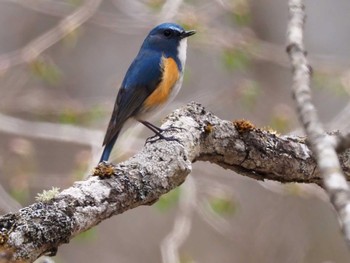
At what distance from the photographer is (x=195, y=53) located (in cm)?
806

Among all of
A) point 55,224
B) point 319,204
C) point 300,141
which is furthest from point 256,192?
point 55,224

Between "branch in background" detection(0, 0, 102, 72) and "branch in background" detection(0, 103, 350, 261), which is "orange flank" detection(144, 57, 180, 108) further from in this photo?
"branch in background" detection(0, 0, 102, 72)

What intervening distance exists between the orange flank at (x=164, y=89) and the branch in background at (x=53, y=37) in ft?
5.72

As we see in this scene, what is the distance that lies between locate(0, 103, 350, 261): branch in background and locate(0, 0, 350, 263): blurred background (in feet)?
5.95

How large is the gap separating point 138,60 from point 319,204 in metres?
3.76

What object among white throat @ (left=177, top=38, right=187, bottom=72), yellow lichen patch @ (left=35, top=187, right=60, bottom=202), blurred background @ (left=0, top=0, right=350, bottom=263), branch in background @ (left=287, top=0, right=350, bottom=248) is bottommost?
blurred background @ (left=0, top=0, right=350, bottom=263)

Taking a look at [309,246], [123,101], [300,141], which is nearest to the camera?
[300,141]

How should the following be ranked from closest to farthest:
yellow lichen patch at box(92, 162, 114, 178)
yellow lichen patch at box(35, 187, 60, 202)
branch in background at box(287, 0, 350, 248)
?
branch in background at box(287, 0, 350, 248) < yellow lichen patch at box(35, 187, 60, 202) < yellow lichen patch at box(92, 162, 114, 178)

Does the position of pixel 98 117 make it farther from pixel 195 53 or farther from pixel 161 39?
pixel 195 53

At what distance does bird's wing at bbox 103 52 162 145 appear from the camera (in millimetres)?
4250

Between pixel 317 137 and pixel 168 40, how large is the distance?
3336 millimetres

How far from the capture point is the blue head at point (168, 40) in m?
4.62

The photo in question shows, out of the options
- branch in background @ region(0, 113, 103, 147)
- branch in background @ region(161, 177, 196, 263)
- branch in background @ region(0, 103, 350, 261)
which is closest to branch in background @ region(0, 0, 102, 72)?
branch in background @ region(0, 113, 103, 147)

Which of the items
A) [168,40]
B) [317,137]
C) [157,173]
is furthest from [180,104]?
[317,137]
